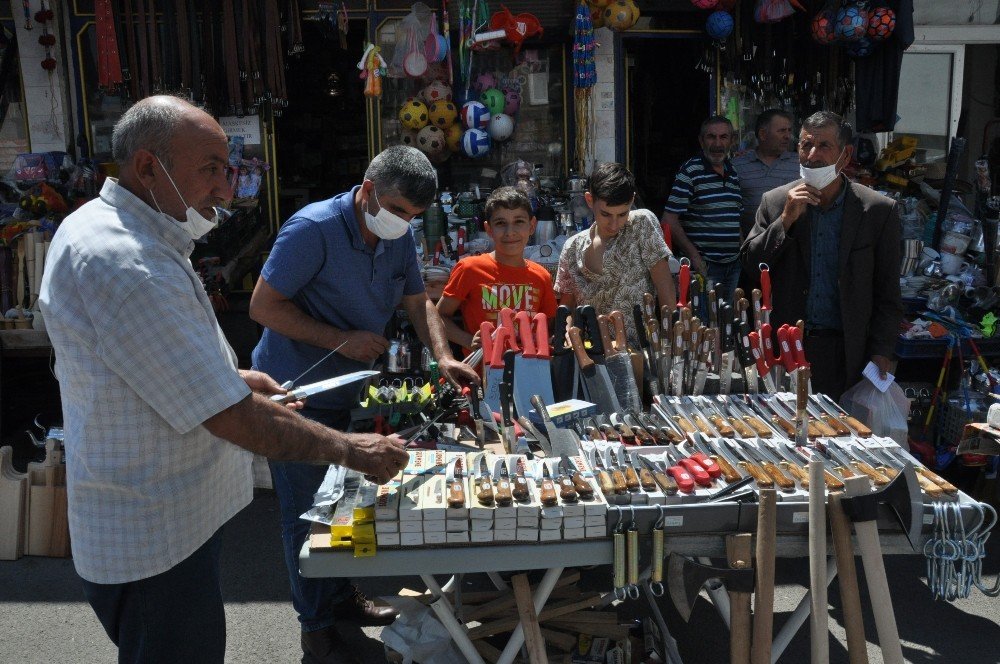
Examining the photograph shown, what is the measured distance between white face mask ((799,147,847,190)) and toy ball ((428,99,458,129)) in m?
3.12

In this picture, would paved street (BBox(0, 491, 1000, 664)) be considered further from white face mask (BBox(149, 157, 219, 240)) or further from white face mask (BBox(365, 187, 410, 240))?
white face mask (BBox(149, 157, 219, 240))

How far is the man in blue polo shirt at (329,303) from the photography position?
3.05 m

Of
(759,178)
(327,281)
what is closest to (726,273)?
(759,178)

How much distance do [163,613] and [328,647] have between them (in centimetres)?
120

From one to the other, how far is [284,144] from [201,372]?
25.9 feet

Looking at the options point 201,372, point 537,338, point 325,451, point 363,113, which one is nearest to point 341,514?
point 325,451

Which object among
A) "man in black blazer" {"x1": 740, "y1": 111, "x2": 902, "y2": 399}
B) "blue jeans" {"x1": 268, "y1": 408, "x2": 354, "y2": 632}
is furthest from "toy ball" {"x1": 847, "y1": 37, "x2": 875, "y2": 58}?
"blue jeans" {"x1": 268, "y1": 408, "x2": 354, "y2": 632}

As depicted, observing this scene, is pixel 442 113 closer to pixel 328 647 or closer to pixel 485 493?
pixel 328 647

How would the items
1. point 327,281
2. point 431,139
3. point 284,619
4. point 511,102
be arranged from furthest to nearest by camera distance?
point 511,102, point 431,139, point 284,619, point 327,281

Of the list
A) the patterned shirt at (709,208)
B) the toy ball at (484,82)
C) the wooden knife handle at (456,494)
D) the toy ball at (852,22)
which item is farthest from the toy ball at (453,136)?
the wooden knife handle at (456,494)

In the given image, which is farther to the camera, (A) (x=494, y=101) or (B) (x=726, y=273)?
(A) (x=494, y=101)

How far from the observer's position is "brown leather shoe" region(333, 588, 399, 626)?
11.3ft

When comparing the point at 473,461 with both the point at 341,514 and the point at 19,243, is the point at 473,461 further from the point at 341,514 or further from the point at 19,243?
the point at 19,243

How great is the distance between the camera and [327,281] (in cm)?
313
